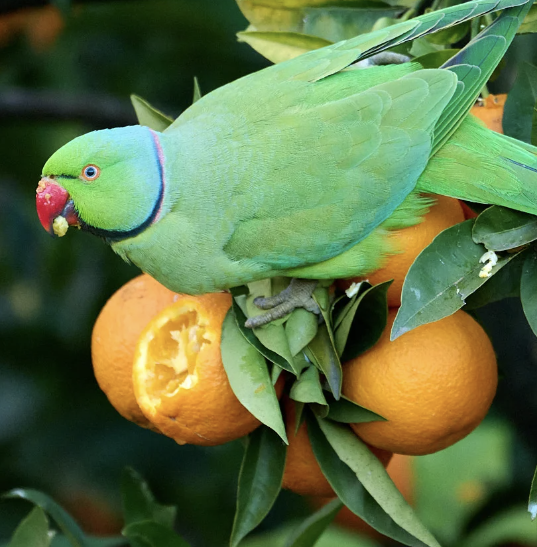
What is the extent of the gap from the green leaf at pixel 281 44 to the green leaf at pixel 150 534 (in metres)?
1.02

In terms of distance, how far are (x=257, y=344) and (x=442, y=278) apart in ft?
1.16

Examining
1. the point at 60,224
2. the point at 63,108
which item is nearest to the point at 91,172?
the point at 60,224

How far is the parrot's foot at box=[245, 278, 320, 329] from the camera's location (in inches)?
59.3

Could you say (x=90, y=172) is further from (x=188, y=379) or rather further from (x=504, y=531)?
(x=504, y=531)

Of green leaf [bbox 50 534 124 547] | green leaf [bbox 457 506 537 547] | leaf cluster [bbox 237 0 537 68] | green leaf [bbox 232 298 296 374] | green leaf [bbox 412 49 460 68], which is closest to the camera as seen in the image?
green leaf [bbox 232 298 296 374]

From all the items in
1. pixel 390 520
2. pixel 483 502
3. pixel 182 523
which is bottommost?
pixel 182 523

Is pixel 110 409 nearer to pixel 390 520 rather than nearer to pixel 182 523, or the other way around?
pixel 182 523

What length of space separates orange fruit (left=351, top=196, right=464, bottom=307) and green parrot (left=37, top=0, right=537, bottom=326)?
2 cm

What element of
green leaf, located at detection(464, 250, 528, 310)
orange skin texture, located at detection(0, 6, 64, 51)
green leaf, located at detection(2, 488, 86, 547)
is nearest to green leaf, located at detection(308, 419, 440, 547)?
green leaf, located at detection(464, 250, 528, 310)

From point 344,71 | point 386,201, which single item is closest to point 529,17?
point 344,71

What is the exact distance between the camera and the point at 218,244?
5.10ft

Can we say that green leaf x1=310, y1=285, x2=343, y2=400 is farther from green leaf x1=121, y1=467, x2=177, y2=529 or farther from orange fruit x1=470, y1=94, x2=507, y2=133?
green leaf x1=121, y1=467, x2=177, y2=529

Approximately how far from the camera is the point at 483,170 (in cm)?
150

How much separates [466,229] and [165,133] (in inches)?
24.6
